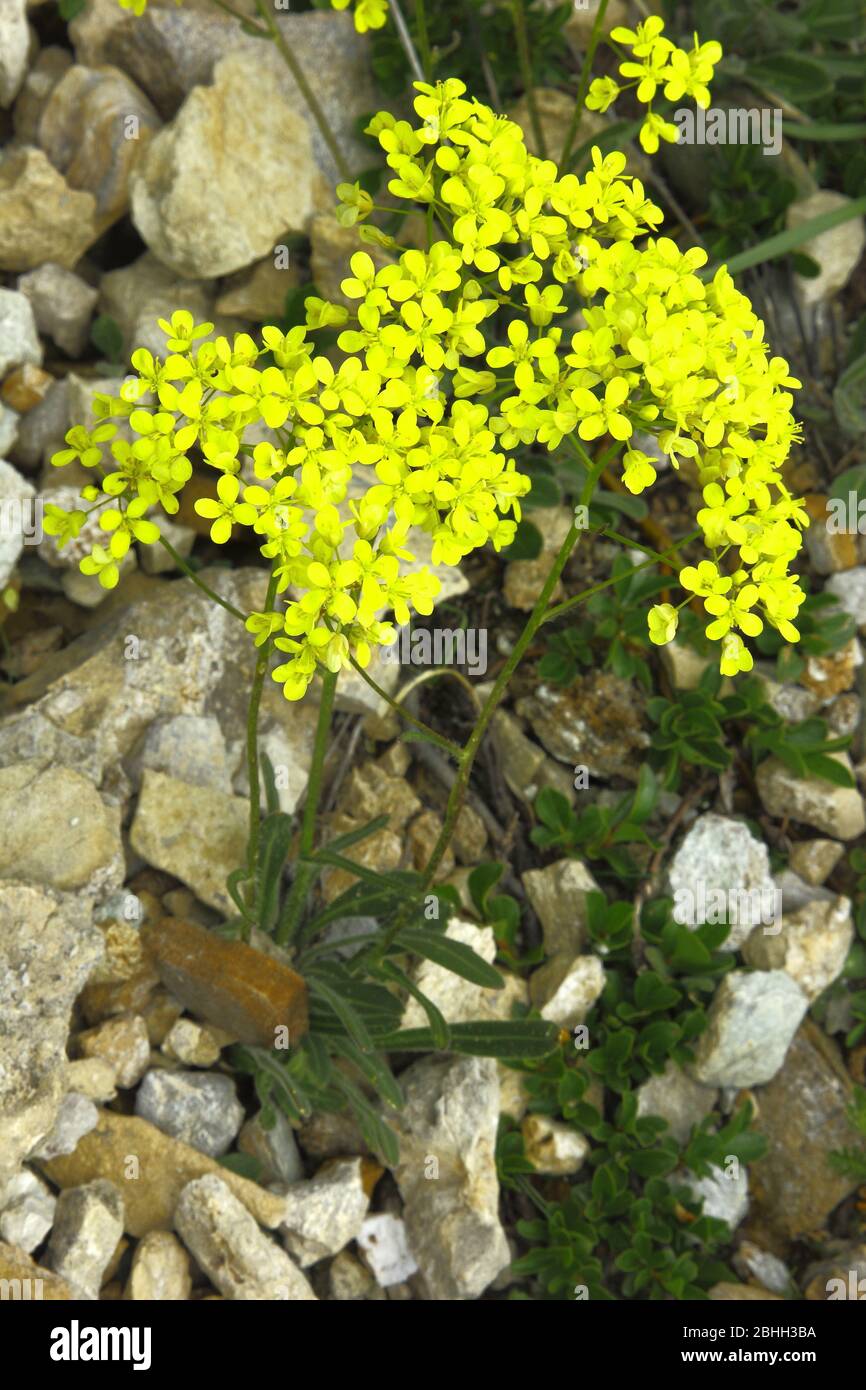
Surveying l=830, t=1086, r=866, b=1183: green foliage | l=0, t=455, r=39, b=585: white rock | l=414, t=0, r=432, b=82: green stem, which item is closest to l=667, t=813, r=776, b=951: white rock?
l=830, t=1086, r=866, b=1183: green foliage

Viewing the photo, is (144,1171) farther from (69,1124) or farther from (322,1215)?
(322,1215)

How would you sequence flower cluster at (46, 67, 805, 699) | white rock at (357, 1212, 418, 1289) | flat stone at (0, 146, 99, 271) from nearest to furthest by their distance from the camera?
flower cluster at (46, 67, 805, 699), white rock at (357, 1212, 418, 1289), flat stone at (0, 146, 99, 271)

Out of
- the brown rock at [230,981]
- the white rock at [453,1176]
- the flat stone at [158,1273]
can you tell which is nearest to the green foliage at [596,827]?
the white rock at [453,1176]

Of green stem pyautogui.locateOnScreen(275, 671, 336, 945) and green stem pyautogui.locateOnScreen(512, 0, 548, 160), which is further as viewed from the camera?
green stem pyautogui.locateOnScreen(512, 0, 548, 160)

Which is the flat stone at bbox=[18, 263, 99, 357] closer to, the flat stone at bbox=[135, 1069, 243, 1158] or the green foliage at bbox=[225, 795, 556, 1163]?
the green foliage at bbox=[225, 795, 556, 1163]

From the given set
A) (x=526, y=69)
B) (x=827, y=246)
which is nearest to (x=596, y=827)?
(x=526, y=69)
